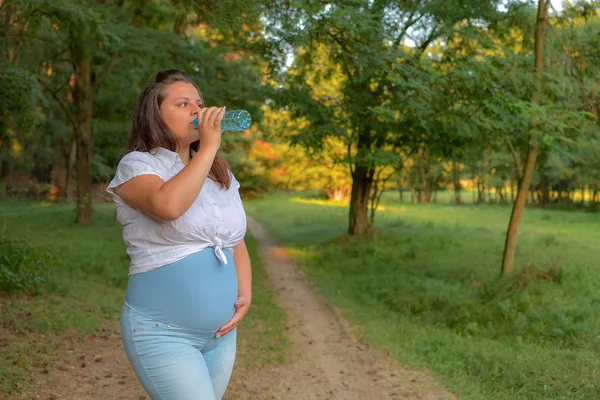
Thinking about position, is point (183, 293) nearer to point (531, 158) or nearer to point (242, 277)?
point (242, 277)

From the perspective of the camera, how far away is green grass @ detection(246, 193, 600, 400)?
630 cm

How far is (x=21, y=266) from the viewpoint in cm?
835

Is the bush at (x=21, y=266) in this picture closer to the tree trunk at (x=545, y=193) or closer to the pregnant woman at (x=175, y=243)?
the pregnant woman at (x=175, y=243)

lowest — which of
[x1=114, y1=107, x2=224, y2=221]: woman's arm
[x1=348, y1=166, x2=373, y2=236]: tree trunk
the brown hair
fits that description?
[x1=348, y1=166, x2=373, y2=236]: tree trunk

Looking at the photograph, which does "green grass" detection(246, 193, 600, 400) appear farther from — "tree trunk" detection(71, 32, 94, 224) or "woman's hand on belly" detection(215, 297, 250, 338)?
"tree trunk" detection(71, 32, 94, 224)

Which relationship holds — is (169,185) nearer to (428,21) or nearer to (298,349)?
(298,349)

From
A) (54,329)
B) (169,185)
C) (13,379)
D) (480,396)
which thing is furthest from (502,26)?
(169,185)

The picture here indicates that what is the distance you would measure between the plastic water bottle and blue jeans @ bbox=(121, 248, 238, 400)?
47 cm

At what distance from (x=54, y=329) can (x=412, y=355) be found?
421 cm

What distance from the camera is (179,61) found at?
15977 millimetres

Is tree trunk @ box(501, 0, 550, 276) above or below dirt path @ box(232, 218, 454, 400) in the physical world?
above

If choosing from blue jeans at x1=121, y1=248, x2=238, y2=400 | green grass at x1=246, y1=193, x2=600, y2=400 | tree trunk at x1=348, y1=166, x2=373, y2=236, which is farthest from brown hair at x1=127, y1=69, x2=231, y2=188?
tree trunk at x1=348, y1=166, x2=373, y2=236

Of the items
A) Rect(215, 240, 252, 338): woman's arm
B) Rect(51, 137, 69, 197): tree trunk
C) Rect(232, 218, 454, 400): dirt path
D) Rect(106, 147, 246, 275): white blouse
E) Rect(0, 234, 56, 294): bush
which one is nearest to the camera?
Rect(106, 147, 246, 275): white blouse

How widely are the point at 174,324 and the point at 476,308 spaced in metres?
7.37
